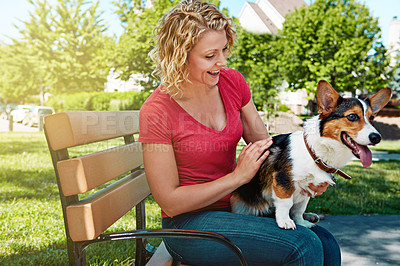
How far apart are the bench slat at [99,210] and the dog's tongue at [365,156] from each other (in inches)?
50.9

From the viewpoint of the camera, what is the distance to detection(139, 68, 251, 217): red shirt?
181 centimetres

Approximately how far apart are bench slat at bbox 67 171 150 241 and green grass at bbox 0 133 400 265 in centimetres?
144

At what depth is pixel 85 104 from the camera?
32.6m

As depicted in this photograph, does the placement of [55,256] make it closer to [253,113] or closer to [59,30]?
[253,113]

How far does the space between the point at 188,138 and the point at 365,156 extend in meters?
0.97

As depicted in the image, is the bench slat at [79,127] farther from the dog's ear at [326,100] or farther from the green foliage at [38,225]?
the green foliage at [38,225]

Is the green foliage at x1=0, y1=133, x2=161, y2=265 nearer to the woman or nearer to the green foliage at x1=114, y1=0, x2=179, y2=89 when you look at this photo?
the woman

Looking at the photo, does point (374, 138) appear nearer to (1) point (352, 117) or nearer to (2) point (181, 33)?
(1) point (352, 117)

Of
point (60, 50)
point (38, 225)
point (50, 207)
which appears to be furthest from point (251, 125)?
point (60, 50)

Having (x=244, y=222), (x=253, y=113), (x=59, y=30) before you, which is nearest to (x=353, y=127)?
(x=253, y=113)

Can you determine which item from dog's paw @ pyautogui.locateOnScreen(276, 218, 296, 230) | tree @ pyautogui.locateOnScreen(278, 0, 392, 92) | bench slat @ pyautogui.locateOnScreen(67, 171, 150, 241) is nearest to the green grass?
bench slat @ pyautogui.locateOnScreen(67, 171, 150, 241)

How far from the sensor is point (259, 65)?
18641mm

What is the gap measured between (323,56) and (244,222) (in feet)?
46.6

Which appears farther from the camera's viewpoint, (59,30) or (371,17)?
(59,30)
